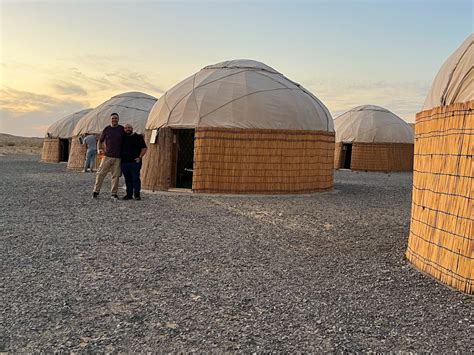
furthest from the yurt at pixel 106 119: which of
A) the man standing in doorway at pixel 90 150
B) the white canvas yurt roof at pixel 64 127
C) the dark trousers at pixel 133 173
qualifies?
the dark trousers at pixel 133 173

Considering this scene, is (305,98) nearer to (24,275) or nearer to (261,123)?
(261,123)

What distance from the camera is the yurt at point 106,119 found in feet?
60.0

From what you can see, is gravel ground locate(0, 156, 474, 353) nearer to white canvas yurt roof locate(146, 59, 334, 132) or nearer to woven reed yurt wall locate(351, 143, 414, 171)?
white canvas yurt roof locate(146, 59, 334, 132)

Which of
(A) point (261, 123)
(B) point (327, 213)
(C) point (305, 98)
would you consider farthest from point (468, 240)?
(C) point (305, 98)

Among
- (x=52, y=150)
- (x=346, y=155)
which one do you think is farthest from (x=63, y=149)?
(x=346, y=155)

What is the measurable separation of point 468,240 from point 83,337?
2707 millimetres

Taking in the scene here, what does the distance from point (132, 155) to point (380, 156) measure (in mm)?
14741

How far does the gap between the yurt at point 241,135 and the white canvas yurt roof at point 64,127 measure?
14091mm

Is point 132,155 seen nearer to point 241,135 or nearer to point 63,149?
point 241,135

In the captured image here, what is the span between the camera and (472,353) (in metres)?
2.46

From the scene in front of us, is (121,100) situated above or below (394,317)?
above

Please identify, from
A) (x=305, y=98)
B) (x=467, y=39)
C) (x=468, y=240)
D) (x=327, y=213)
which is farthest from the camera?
(x=305, y=98)

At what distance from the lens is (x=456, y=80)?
4340 millimetres

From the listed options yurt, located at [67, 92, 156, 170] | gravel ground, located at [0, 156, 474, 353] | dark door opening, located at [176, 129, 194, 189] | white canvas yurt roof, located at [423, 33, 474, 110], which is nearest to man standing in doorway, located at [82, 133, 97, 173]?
yurt, located at [67, 92, 156, 170]
